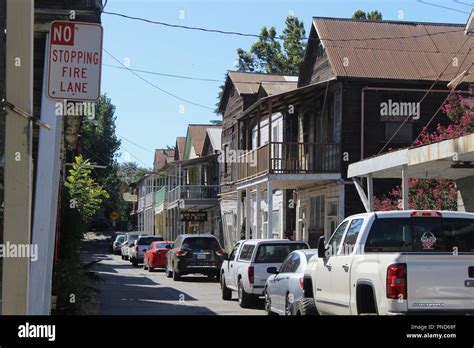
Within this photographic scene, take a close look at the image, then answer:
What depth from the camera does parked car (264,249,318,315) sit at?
12422 millimetres

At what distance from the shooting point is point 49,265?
5617 mm

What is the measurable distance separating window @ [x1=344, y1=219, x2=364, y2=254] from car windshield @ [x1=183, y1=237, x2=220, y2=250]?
17052 mm

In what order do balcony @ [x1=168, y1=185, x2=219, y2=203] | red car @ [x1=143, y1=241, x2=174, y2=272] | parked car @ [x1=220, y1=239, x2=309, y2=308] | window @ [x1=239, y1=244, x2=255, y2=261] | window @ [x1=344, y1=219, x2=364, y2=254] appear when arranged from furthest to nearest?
balcony @ [x1=168, y1=185, x2=219, y2=203], red car @ [x1=143, y1=241, x2=174, y2=272], window @ [x1=239, y1=244, x2=255, y2=261], parked car @ [x1=220, y1=239, x2=309, y2=308], window @ [x1=344, y1=219, x2=364, y2=254]

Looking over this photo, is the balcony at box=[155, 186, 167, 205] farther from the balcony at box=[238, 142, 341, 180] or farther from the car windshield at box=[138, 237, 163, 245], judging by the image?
the balcony at box=[238, 142, 341, 180]

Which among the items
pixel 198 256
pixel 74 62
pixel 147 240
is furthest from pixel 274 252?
pixel 147 240

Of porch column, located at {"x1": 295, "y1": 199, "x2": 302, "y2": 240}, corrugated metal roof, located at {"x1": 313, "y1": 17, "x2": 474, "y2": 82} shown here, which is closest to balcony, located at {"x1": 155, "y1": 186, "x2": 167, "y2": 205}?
porch column, located at {"x1": 295, "y1": 199, "x2": 302, "y2": 240}

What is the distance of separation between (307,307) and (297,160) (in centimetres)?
1553

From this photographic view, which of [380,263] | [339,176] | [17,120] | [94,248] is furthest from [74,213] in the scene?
[94,248]

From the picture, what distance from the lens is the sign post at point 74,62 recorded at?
510 cm

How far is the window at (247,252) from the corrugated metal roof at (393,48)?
31.2ft

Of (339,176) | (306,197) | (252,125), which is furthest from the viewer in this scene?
(252,125)

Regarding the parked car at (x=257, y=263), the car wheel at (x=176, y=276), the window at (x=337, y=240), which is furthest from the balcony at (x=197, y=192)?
the window at (x=337, y=240)
